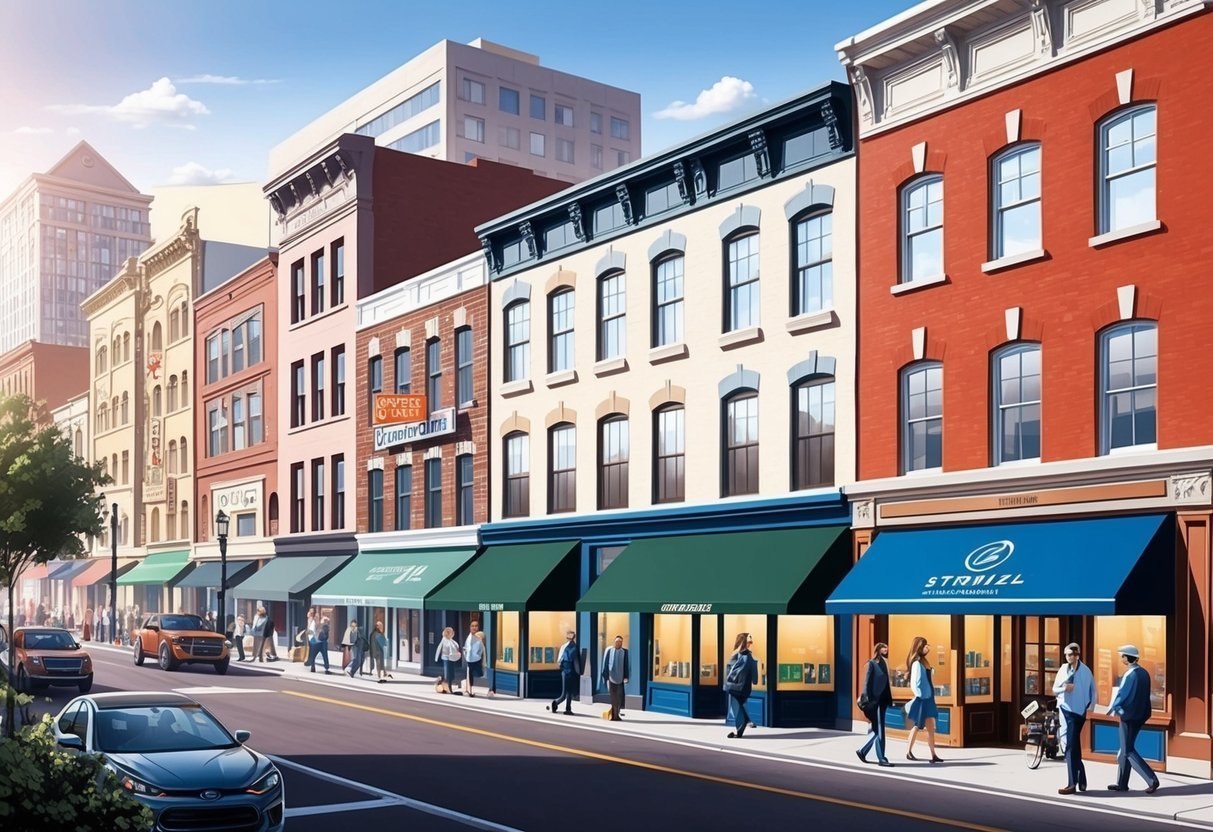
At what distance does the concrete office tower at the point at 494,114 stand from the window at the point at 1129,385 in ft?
240

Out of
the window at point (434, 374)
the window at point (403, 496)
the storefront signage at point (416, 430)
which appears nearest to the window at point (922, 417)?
the storefront signage at point (416, 430)

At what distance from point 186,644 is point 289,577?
24.6ft

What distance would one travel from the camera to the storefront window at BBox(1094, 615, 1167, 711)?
21.2 m

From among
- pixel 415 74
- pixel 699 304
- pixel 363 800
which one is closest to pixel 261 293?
pixel 699 304

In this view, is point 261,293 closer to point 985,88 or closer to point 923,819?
point 985,88

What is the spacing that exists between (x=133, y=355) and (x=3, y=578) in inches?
1613

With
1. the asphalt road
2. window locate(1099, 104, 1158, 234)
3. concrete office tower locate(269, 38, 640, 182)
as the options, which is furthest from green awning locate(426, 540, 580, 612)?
concrete office tower locate(269, 38, 640, 182)

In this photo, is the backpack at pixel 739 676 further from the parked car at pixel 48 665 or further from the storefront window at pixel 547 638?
the parked car at pixel 48 665

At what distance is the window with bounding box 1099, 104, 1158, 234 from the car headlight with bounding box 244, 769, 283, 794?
1532 cm

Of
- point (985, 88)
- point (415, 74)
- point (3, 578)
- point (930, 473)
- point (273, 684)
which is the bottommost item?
point (273, 684)

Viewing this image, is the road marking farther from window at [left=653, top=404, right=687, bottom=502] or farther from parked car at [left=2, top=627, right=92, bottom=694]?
parked car at [left=2, top=627, right=92, bottom=694]

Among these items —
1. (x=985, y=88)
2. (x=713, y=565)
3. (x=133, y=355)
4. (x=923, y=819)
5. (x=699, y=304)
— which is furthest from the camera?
(x=133, y=355)

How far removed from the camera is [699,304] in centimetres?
3148

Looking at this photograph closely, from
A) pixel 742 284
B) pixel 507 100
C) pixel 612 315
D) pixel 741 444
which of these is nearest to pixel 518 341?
pixel 612 315
